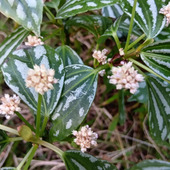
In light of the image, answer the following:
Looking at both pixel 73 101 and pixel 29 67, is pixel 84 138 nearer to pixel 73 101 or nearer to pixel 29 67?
pixel 73 101

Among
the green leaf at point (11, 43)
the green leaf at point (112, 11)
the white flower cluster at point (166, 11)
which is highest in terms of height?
the green leaf at point (112, 11)

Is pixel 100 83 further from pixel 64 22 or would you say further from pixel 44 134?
pixel 44 134

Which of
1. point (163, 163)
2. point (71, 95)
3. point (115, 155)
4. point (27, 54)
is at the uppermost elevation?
point (27, 54)

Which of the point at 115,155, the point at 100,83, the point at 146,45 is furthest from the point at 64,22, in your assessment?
the point at 115,155

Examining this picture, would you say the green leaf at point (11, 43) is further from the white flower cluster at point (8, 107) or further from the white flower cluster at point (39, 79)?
the white flower cluster at point (39, 79)

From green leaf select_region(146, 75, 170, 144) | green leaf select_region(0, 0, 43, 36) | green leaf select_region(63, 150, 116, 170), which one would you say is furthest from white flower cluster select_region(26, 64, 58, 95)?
green leaf select_region(146, 75, 170, 144)

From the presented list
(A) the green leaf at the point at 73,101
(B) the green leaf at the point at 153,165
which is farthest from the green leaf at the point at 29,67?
(B) the green leaf at the point at 153,165
